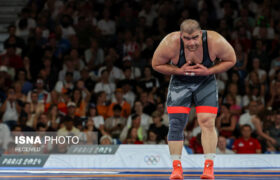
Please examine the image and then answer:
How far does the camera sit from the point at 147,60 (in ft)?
33.7

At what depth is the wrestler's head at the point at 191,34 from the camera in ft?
14.4

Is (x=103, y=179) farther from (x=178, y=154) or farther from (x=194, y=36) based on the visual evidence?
(x=194, y=36)

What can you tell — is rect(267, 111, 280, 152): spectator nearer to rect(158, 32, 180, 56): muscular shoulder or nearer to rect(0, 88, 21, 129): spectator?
rect(158, 32, 180, 56): muscular shoulder

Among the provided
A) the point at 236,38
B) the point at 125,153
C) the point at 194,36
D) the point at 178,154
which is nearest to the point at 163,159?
the point at 125,153

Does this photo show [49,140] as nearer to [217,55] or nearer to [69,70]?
[69,70]

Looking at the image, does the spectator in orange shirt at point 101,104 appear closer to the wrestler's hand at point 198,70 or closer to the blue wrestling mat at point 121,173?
the blue wrestling mat at point 121,173

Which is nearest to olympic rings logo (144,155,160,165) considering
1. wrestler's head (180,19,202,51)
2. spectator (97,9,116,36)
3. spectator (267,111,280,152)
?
wrestler's head (180,19,202,51)

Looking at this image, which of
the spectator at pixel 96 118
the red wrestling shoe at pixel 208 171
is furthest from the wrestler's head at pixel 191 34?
the spectator at pixel 96 118

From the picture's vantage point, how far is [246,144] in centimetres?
783

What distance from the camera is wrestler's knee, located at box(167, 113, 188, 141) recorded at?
15.4 ft

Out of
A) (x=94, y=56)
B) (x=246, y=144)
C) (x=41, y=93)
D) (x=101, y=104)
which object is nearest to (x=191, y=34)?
(x=246, y=144)

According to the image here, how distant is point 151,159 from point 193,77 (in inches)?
66.1

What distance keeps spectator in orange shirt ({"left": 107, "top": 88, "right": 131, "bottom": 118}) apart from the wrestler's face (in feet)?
15.1

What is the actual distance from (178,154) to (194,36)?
1.12 metres
